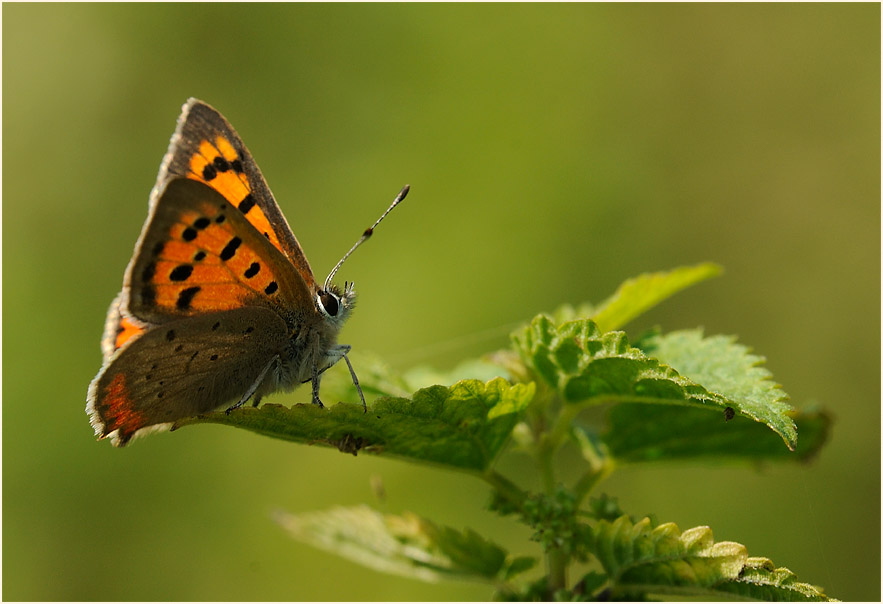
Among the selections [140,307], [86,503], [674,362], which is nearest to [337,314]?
[140,307]

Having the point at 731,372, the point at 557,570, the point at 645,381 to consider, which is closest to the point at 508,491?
the point at 557,570

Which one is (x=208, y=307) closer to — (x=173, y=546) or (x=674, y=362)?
(x=674, y=362)

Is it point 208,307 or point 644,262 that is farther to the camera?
point 644,262

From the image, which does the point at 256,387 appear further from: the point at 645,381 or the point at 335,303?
the point at 645,381

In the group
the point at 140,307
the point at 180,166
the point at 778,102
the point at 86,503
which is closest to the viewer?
the point at 140,307

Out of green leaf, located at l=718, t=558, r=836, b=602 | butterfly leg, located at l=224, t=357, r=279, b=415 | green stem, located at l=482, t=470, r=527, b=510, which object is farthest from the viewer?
butterfly leg, located at l=224, t=357, r=279, b=415

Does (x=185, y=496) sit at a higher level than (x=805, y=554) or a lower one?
lower

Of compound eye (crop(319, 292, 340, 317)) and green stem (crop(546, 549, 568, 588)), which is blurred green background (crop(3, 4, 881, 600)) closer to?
compound eye (crop(319, 292, 340, 317))

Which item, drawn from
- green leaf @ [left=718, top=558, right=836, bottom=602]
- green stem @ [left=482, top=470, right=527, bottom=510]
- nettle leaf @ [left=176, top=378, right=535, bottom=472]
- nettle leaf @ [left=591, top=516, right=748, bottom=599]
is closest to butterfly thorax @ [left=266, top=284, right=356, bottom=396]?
nettle leaf @ [left=176, top=378, right=535, bottom=472]
